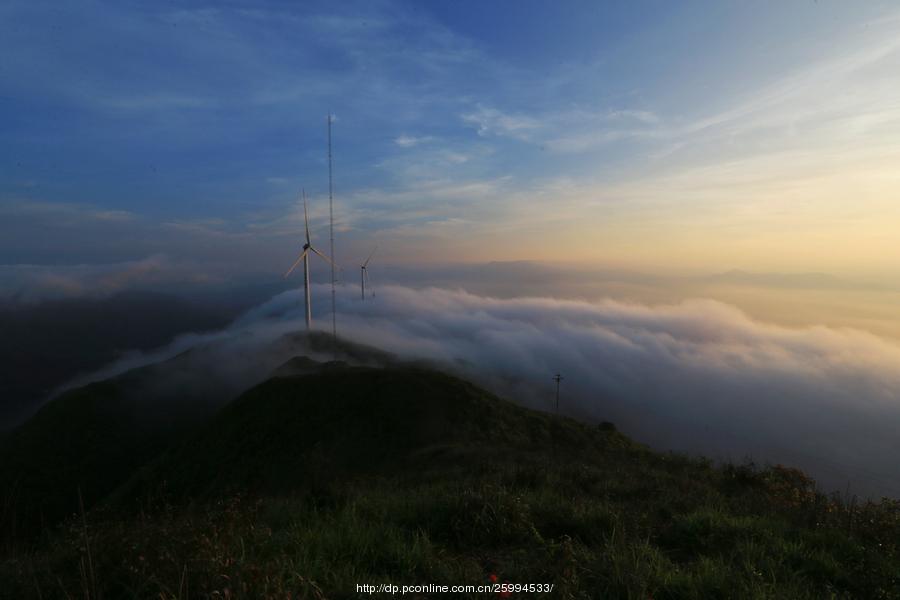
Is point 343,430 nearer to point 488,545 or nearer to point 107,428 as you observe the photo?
point 488,545

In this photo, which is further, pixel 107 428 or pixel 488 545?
pixel 107 428

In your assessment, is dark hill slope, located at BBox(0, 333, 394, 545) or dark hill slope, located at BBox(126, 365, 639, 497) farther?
dark hill slope, located at BBox(0, 333, 394, 545)

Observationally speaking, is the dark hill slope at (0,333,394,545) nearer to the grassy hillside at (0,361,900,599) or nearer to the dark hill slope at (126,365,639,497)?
the dark hill slope at (126,365,639,497)

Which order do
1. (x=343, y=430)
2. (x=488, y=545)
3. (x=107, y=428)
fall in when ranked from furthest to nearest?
(x=107, y=428) → (x=343, y=430) → (x=488, y=545)

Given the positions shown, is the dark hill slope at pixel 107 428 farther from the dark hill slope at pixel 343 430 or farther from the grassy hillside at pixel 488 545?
the grassy hillside at pixel 488 545

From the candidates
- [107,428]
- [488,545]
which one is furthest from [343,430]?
[107,428]

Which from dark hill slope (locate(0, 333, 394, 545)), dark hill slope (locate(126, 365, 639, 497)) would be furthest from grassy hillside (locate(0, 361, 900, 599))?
dark hill slope (locate(0, 333, 394, 545))

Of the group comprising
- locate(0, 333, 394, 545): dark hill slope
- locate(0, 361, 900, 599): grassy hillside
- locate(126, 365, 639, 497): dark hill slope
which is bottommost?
locate(0, 333, 394, 545): dark hill slope

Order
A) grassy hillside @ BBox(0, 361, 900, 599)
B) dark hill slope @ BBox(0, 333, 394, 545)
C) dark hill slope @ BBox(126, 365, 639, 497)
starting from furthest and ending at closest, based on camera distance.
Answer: dark hill slope @ BBox(0, 333, 394, 545), dark hill slope @ BBox(126, 365, 639, 497), grassy hillside @ BBox(0, 361, 900, 599)

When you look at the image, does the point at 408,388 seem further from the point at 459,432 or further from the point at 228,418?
the point at 228,418

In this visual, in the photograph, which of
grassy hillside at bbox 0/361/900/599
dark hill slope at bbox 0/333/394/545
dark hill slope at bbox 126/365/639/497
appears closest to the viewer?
grassy hillside at bbox 0/361/900/599

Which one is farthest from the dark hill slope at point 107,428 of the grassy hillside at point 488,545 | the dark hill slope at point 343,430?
the grassy hillside at point 488,545

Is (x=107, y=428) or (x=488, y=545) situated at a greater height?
(x=488, y=545)

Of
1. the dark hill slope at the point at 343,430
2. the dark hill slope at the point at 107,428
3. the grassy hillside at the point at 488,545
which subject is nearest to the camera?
the grassy hillside at the point at 488,545
